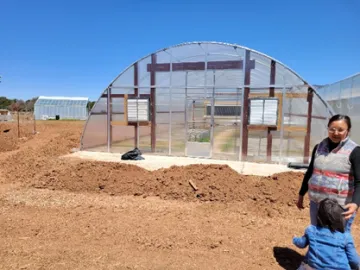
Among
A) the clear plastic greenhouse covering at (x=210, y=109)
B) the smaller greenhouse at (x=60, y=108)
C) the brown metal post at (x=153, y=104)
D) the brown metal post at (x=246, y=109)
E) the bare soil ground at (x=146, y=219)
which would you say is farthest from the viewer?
the smaller greenhouse at (x=60, y=108)

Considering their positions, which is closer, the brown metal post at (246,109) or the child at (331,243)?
the child at (331,243)

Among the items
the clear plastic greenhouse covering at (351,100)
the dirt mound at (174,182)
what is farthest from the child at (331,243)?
the clear plastic greenhouse covering at (351,100)

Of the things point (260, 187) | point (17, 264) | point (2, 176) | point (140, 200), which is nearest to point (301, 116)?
point (260, 187)

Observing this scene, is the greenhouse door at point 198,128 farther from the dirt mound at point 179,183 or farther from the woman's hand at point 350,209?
the woman's hand at point 350,209

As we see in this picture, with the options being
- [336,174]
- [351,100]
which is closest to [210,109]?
[351,100]

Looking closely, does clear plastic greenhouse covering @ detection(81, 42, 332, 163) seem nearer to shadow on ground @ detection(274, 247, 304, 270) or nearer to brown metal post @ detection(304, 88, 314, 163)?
brown metal post @ detection(304, 88, 314, 163)

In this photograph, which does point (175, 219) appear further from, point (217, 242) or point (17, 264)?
point (17, 264)

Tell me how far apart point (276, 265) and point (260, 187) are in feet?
8.90

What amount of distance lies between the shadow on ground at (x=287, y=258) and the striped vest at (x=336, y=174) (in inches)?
39.8

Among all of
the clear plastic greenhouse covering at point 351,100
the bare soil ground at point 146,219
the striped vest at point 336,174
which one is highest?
the clear plastic greenhouse covering at point 351,100

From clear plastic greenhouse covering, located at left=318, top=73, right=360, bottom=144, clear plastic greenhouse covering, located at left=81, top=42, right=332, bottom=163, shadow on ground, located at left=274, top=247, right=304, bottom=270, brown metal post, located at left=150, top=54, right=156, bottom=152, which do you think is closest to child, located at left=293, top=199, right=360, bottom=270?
shadow on ground, located at left=274, top=247, right=304, bottom=270

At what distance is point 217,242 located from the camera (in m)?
3.65

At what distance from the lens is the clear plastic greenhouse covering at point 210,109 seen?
834 centimetres

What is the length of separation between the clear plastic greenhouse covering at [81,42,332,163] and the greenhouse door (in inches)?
1.4
